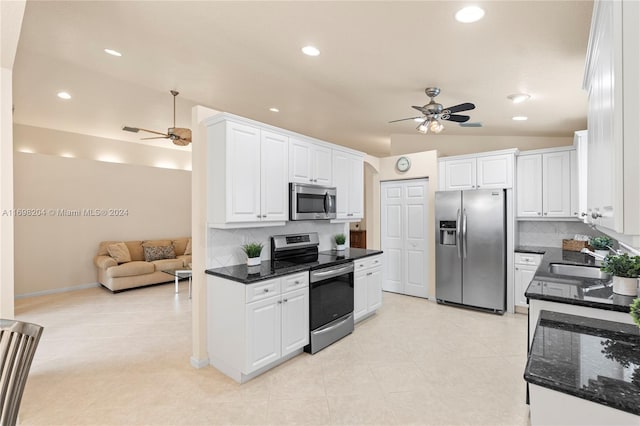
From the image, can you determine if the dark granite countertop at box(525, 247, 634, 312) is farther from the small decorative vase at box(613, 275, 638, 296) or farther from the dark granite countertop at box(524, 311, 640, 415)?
the dark granite countertop at box(524, 311, 640, 415)

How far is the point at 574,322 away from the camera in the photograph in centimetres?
167

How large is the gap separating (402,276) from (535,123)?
3.07m

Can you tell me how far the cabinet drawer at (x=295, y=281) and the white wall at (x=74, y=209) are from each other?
5320 millimetres

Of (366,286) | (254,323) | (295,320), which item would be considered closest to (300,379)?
(295,320)

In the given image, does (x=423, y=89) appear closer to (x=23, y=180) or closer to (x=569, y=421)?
(x=569, y=421)

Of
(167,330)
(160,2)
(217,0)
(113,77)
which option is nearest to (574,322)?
(217,0)

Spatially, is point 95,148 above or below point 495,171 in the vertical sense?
above

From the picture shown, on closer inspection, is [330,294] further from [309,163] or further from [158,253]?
[158,253]

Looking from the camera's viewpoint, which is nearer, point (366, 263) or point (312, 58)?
point (312, 58)

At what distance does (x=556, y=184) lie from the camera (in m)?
4.48

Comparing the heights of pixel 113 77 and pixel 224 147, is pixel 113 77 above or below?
above

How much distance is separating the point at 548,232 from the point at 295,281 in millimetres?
4126

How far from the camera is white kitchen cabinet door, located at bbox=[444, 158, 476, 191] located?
195 inches

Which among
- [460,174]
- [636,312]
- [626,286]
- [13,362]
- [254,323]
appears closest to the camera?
[636,312]
